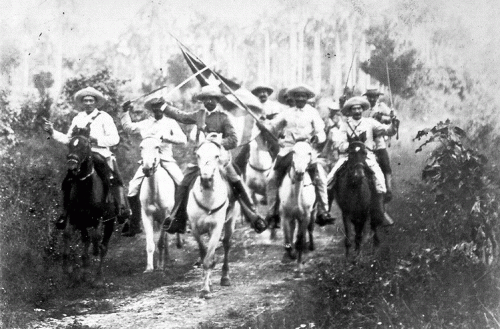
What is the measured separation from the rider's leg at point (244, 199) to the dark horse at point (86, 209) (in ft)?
4.39

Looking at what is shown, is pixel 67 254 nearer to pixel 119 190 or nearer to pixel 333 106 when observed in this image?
pixel 119 190

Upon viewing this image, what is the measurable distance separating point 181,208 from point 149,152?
2.27 ft

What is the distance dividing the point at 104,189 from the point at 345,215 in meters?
2.57

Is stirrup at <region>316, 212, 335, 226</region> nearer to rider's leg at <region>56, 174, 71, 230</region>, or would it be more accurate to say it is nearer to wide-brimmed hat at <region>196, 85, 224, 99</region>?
wide-brimmed hat at <region>196, 85, 224, 99</region>

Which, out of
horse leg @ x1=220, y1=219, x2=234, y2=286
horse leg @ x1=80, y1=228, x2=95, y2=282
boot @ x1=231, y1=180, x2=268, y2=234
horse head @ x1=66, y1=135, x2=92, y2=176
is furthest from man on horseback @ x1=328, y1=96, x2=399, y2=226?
horse leg @ x1=80, y1=228, x2=95, y2=282

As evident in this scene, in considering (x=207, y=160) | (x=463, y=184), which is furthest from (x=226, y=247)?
(x=463, y=184)

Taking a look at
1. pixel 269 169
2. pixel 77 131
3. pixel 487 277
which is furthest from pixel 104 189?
pixel 487 277

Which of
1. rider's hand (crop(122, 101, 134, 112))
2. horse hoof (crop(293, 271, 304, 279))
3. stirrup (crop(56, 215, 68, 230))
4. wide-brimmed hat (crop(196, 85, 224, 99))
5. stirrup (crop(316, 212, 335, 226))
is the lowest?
horse hoof (crop(293, 271, 304, 279))

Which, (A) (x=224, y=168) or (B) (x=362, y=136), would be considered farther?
(B) (x=362, y=136)

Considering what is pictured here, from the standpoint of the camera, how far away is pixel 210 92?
6484 millimetres

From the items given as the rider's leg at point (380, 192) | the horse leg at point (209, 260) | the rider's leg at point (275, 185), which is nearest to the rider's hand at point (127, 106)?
the horse leg at point (209, 260)

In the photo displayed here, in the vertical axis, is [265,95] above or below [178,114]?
above

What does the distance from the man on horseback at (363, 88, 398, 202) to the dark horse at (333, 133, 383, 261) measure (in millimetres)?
159

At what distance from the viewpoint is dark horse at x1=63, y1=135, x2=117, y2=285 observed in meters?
6.35
